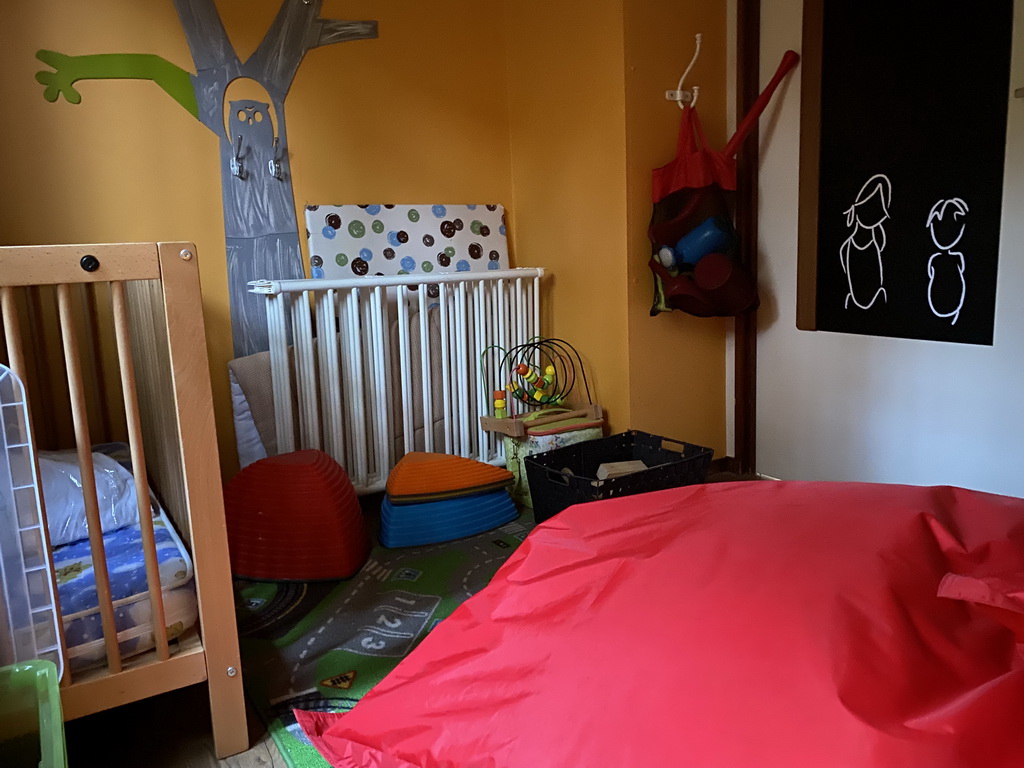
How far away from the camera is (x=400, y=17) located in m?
2.57

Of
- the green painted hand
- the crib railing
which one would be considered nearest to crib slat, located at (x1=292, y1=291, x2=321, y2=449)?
the crib railing

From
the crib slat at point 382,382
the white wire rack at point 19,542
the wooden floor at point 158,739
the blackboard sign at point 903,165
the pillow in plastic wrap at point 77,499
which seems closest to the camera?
the white wire rack at point 19,542

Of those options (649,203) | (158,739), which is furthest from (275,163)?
(158,739)

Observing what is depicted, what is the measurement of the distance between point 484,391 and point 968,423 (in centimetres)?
147

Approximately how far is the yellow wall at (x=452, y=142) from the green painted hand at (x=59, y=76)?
2 centimetres

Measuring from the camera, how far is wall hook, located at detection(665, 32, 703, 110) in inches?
93.9

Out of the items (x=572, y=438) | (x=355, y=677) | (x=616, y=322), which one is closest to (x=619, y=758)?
(x=355, y=677)

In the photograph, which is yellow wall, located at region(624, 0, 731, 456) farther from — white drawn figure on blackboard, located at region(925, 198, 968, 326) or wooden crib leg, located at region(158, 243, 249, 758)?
wooden crib leg, located at region(158, 243, 249, 758)

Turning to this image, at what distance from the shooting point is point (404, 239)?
262 centimetres

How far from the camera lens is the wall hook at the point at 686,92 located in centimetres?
238

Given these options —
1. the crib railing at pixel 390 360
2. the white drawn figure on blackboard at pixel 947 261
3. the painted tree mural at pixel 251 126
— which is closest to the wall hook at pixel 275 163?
the painted tree mural at pixel 251 126

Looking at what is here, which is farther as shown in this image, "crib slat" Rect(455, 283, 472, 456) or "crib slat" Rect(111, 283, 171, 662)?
"crib slat" Rect(455, 283, 472, 456)

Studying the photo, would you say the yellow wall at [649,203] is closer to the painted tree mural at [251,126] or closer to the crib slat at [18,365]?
the painted tree mural at [251,126]

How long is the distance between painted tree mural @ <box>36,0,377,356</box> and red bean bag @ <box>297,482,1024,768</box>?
1.53m
